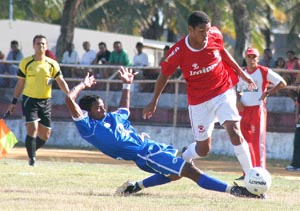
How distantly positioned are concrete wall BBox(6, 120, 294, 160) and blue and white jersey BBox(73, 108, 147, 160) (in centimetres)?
1016

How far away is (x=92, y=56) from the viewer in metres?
26.8

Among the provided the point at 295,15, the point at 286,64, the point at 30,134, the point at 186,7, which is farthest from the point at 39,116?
the point at 186,7

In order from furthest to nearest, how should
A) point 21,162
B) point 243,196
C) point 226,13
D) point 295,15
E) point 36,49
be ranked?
point 226,13 → point 295,15 → point 21,162 → point 36,49 → point 243,196

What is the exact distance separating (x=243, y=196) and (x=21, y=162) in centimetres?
705

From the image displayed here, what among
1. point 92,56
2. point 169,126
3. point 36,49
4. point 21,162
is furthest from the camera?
point 92,56

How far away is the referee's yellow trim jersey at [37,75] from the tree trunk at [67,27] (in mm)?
11829

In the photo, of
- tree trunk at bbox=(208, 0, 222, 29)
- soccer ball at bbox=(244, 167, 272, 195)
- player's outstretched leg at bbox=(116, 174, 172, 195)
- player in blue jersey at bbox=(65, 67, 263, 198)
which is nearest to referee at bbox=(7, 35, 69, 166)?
player in blue jersey at bbox=(65, 67, 263, 198)

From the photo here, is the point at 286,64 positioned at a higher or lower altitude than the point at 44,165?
higher

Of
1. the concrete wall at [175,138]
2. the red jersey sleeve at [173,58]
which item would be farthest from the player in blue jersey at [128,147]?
the concrete wall at [175,138]

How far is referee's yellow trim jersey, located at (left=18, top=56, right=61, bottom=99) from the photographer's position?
1703cm

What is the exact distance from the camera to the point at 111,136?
482 inches

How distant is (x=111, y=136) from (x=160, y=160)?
26.1 inches

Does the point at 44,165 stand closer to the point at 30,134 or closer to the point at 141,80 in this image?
the point at 30,134

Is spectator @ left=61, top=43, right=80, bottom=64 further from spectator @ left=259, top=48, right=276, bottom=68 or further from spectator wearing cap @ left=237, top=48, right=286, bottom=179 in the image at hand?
spectator wearing cap @ left=237, top=48, right=286, bottom=179
